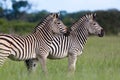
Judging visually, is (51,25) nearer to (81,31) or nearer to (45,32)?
(45,32)

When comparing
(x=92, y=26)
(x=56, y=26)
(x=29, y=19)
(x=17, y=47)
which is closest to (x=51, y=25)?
(x=56, y=26)

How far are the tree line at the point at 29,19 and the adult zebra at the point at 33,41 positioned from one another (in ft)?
30.7

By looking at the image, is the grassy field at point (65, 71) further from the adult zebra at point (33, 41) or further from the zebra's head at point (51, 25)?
the zebra's head at point (51, 25)

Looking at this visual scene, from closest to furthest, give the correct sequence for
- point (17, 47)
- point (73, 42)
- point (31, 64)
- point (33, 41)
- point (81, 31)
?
point (17, 47), point (33, 41), point (31, 64), point (73, 42), point (81, 31)

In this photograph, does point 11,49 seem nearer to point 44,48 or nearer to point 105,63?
point 44,48

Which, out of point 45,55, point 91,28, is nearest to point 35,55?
point 45,55

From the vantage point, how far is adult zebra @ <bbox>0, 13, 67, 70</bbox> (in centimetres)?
1177

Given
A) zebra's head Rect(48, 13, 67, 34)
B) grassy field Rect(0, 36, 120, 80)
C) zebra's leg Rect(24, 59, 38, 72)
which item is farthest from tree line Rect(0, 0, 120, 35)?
zebra's leg Rect(24, 59, 38, 72)

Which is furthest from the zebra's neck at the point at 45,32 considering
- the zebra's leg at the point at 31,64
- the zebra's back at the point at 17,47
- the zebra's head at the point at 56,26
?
the zebra's leg at the point at 31,64

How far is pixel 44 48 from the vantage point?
12.8 metres

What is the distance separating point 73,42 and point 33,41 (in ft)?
4.82

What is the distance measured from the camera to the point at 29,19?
77.7 meters

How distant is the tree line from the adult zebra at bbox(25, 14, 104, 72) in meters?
8.59

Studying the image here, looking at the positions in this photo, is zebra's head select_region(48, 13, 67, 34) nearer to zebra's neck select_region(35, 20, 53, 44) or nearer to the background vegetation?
zebra's neck select_region(35, 20, 53, 44)
